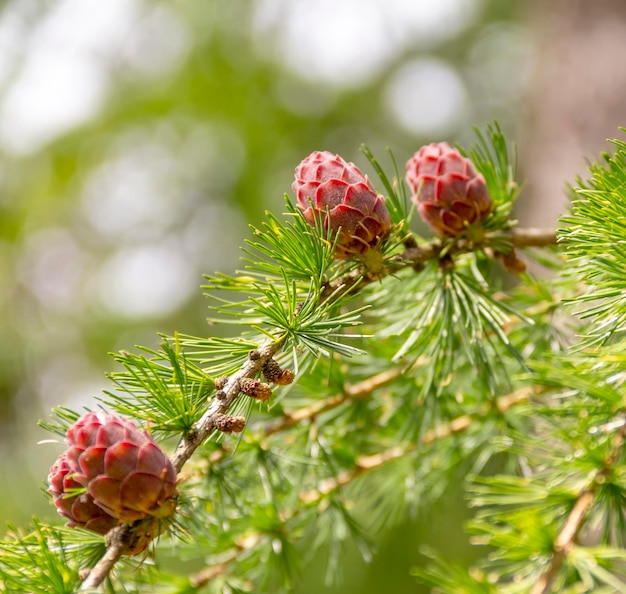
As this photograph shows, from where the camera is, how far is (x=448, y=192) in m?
0.61

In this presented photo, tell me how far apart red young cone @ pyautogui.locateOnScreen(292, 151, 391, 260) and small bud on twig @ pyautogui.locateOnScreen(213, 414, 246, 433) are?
0.55 ft

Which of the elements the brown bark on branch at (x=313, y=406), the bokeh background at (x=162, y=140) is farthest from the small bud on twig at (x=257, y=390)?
the bokeh background at (x=162, y=140)

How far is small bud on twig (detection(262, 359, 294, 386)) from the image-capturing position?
48 cm

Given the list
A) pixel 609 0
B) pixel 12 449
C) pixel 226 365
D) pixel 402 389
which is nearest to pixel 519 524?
pixel 402 389

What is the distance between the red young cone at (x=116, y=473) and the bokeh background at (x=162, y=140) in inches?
Result: 87.2

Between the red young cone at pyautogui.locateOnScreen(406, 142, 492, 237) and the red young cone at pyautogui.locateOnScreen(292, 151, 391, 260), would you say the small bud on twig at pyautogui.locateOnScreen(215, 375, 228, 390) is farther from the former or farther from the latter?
→ the red young cone at pyautogui.locateOnScreen(406, 142, 492, 237)

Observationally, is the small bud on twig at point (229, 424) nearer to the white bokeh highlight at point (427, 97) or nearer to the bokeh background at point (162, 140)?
the bokeh background at point (162, 140)

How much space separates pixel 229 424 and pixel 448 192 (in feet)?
0.95

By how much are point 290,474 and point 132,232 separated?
3.20 metres

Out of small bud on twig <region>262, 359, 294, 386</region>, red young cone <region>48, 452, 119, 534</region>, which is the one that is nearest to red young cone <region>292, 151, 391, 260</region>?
small bud on twig <region>262, 359, 294, 386</region>

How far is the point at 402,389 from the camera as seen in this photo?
765 mm

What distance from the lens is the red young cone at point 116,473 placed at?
0.44 metres

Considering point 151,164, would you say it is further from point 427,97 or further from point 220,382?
point 220,382

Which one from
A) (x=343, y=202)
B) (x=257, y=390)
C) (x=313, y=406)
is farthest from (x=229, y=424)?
(x=313, y=406)
